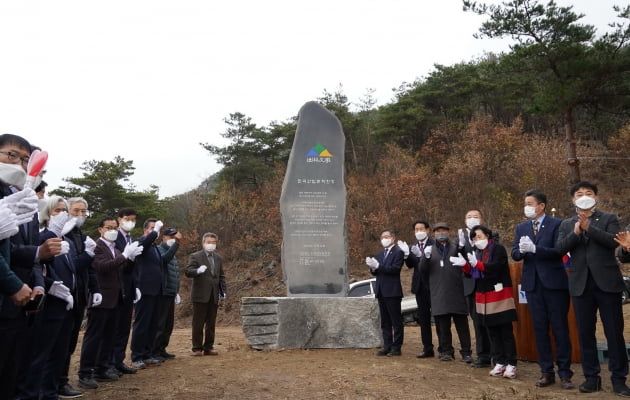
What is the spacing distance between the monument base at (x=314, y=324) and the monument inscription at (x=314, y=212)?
547mm

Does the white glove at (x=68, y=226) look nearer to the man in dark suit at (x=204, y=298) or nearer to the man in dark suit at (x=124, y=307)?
the man in dark suit at (x=124, y=307)

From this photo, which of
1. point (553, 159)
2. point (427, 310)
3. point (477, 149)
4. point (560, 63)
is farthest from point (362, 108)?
point (427, 310)

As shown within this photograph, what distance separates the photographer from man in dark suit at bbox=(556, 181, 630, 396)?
4645mm

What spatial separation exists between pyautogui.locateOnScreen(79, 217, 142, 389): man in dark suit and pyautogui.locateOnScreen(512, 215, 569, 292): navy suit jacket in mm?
4354

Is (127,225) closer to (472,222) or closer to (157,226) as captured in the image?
(157,226)

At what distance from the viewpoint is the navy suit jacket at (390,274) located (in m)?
7.02

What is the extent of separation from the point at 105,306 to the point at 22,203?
293 centimetres

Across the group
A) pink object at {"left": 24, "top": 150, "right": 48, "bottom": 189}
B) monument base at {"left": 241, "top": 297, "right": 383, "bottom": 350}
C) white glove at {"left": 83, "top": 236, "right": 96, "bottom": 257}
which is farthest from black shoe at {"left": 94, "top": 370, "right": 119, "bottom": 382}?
pink object at {"left": 24, "top": 150, "right": 48, "bottom": 189}

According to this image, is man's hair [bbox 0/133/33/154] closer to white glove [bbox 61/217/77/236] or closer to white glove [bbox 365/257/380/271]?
white glove [bbox 61/217/77/236]

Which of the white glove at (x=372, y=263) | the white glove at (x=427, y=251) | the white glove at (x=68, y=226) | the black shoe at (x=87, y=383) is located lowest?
the black shoe at (x=87, y=383)

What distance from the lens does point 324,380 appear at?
5246mm

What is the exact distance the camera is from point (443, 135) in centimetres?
2464

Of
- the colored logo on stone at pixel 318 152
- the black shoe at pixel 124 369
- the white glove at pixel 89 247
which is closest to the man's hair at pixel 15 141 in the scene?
the white glove at pixel 89 247

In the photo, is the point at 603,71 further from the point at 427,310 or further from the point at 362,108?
the point at 362,108
